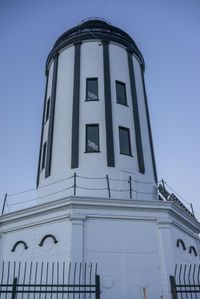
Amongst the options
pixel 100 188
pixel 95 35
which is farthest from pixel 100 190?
pixel 95 35

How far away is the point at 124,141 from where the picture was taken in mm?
17547

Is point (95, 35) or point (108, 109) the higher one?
point (95, 35)

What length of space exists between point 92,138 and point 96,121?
102 centimetres

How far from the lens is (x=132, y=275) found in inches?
496

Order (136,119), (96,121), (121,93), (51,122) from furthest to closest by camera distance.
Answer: (121,93) < (51,122) < (136,119) < (96,121)

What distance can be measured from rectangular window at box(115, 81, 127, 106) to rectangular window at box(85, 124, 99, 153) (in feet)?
7.92

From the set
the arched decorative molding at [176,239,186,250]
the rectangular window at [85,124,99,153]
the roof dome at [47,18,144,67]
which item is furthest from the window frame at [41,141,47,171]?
the arched decorative molding at [176,239,186,250]

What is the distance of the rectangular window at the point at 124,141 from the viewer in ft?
56.5

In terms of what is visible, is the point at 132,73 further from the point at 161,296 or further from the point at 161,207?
the point at 161,296

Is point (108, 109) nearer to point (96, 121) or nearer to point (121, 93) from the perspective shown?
point (96, 121)

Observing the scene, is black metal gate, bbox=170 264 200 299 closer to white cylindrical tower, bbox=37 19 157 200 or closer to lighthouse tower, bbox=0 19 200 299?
lighthouse tower, bbox=0 19 200 299

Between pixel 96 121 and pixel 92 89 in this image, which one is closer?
pixel 96 121

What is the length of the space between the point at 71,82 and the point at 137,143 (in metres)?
5.49

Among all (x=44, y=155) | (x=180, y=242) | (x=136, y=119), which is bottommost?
(x=180, y=242)
